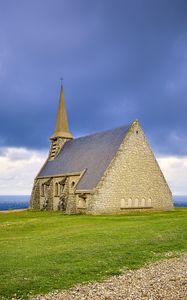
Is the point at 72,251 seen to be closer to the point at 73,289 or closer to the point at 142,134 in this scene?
the point at 73,289

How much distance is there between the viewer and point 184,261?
16.0m

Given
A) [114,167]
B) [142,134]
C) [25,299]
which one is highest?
[142,134]

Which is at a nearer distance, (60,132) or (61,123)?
(60,132)

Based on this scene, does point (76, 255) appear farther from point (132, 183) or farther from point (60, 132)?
point (60, 132)

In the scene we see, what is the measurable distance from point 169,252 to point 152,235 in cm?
424

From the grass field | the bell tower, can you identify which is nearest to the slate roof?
the bell tower

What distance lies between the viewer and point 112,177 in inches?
1709

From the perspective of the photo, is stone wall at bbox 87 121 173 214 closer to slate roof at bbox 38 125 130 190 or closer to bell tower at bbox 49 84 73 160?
slate roof at bbox 38 125 130 190

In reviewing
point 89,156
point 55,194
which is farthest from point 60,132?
point 89,156

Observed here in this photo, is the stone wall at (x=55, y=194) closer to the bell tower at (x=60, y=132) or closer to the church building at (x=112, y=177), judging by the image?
the church building at (x=112, y=177)

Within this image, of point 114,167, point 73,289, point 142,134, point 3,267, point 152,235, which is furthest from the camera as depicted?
point 142,134

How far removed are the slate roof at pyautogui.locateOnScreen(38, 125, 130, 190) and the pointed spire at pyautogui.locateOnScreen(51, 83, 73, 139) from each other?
2.42 metres

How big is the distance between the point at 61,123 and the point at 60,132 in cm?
213

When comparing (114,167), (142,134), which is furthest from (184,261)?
(142,134)
